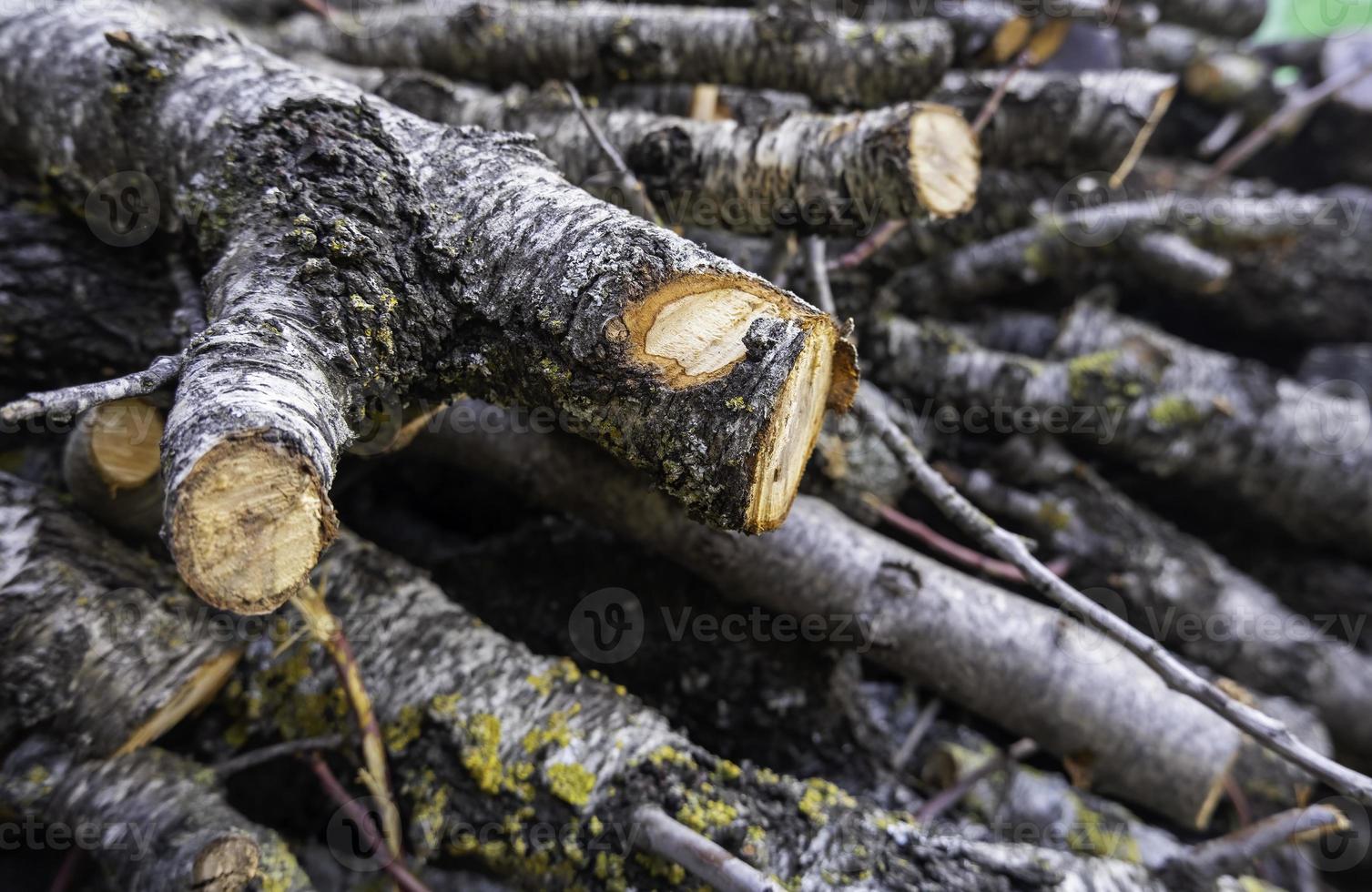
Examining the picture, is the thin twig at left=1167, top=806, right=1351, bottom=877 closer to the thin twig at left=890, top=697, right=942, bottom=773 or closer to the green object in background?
the thin twig at left=890, top=697, right=942, bottom=773

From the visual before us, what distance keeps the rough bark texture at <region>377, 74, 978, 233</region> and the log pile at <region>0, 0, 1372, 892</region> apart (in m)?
0.01

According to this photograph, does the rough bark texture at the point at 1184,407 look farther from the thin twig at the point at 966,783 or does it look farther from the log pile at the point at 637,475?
the thin twig at the point at 966,783

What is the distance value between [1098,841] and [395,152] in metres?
2.09

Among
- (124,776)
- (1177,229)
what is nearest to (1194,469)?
(1177,229)

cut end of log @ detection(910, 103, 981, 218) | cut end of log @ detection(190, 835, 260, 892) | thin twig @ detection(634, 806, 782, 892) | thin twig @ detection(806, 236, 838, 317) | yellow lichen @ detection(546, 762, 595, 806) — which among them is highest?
cut end of log @ detection(910, 103, 981, 218)

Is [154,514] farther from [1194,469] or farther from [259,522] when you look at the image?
[1194,469]

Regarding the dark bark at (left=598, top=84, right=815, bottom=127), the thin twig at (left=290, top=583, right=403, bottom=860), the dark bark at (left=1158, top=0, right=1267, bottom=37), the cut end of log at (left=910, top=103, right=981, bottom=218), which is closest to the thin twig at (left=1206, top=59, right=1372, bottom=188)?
the dark bark at (left=1158, top=0, right=1267, bottom=37)

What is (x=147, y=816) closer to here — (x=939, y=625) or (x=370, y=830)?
(x=370, y=830)

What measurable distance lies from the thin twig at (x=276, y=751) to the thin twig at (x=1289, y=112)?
3.44 meters

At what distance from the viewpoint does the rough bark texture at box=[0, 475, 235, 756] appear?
1.38m

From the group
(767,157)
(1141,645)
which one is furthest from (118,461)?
(1141,645)

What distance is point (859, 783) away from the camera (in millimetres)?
1899

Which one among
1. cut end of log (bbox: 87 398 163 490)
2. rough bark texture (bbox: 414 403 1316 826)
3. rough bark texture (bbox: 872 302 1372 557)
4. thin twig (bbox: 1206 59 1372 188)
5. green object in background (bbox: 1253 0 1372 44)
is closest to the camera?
cut end of log (bbox: 87 398 163 490)

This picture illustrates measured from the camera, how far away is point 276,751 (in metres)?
1.48
